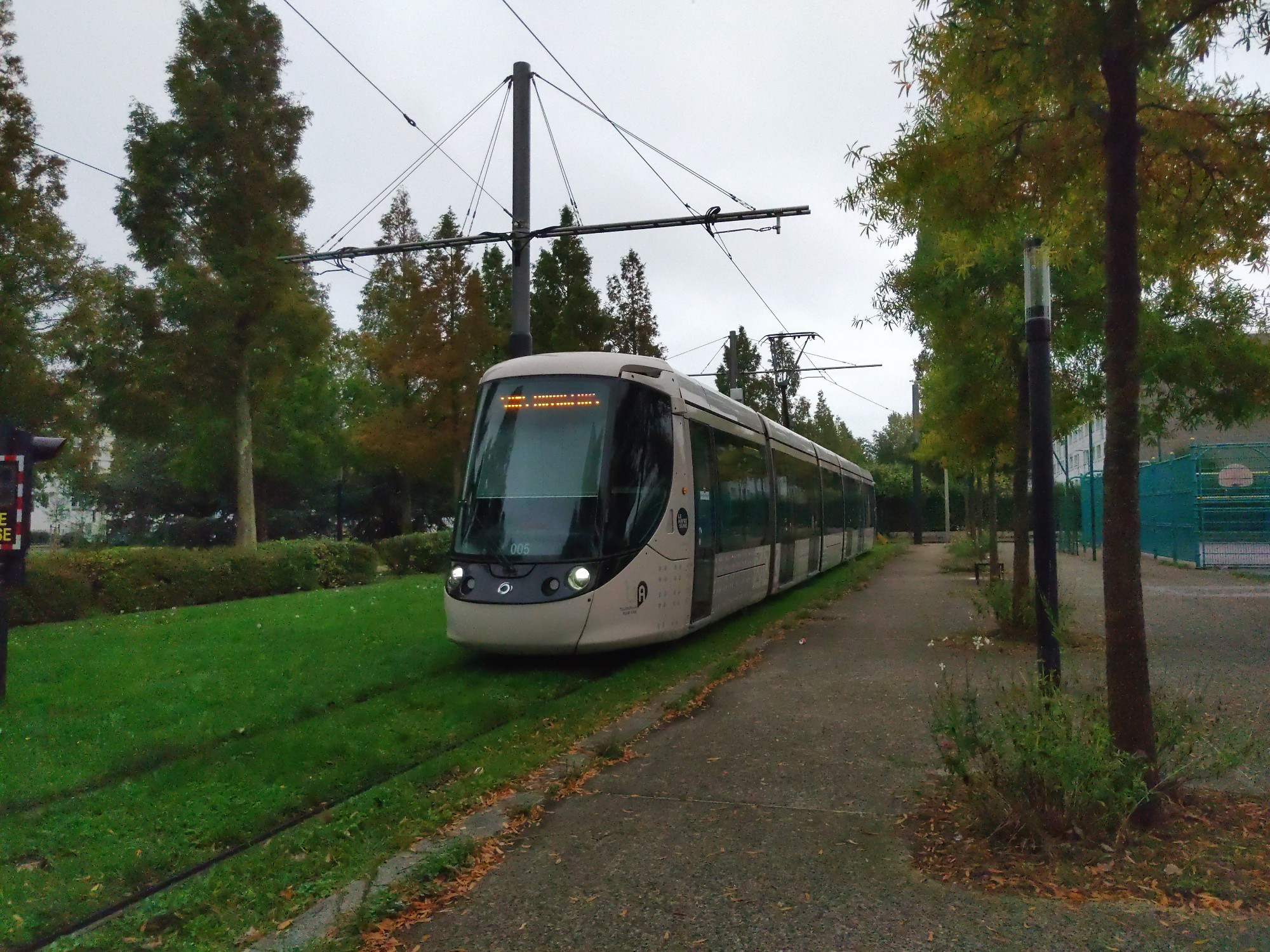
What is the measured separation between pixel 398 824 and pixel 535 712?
123 inches

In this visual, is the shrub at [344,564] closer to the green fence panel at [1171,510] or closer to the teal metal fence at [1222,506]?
the teal metal fence at [1222,506]

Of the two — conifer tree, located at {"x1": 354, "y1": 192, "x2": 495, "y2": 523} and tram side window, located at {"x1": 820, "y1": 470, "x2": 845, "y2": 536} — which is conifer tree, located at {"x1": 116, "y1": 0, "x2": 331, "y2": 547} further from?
tram side window, located at {"x1": 820, "y1": 470, "x2": 845, "y2": 536}

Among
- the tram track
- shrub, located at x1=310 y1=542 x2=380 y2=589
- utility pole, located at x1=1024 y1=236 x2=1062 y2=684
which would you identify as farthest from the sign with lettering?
shrub, located at x1=310 y1=542 x2=380 y2=589

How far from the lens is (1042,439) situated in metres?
6.46

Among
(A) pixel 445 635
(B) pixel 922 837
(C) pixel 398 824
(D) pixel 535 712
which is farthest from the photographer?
(A) pixel 445 635

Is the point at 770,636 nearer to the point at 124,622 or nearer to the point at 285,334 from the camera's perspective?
the point at 124,622

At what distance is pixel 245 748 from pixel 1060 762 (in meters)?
5.13

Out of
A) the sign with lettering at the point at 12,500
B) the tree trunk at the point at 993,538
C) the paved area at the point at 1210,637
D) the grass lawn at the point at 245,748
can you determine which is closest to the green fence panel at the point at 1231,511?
the paved area at the point at 1210,637

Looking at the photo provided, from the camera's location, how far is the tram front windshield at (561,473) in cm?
981

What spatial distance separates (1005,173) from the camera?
6656mm

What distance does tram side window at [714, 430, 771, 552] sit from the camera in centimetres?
1281

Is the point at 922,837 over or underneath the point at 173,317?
underneath

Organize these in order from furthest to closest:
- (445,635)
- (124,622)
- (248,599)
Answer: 1. (248,599)
2. (124,622)
3. (445,635)

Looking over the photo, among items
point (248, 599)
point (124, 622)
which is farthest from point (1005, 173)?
point (248, 599)
